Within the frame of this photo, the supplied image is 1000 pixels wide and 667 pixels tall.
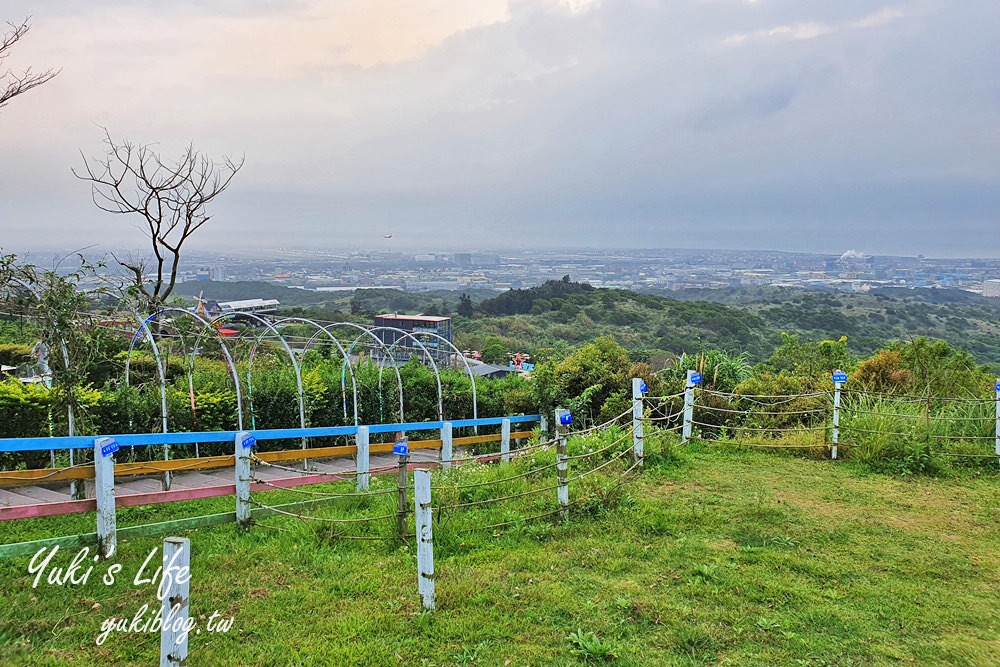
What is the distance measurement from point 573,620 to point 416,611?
109 cm

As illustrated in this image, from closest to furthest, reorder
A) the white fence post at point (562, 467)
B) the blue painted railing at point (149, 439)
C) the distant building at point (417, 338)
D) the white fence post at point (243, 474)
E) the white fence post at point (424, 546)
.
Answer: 1. the white fence post at point (424, 546)
2. the blue painted railing at point (149, 439)
3. the white fence post at point (243, 474)
4. the white fence post at point (562, 467)
5. the distant building at point (417, 338)

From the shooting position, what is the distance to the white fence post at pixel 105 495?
482 centimetres

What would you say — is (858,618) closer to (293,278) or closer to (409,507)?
(409,507)

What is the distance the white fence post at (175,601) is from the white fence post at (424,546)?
1618 millimetres

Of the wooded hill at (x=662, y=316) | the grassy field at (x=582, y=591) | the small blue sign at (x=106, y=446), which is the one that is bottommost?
the wooded hill at (x=662, y=316)

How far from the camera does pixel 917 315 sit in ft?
164

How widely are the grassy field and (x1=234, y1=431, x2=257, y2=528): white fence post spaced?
19 cm

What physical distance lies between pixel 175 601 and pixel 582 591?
2906 mm

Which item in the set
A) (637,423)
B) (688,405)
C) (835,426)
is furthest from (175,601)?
(835,426)

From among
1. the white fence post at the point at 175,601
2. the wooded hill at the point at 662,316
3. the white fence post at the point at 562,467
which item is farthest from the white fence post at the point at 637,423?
the wooded hill at the point at 662,316

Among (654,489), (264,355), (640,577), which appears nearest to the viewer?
(640,577)

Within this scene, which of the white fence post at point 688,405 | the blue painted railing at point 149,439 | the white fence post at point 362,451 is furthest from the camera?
the white fence post at point 688,405

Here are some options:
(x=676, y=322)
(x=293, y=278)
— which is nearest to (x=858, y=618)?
(x=676, y=322)

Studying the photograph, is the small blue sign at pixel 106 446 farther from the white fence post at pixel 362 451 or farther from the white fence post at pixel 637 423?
the white fence post at pixel 637 423
